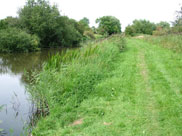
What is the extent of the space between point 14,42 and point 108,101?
973 inches

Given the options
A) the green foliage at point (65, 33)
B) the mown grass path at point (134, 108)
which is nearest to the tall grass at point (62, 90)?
the mown grass path at point (134, 108)

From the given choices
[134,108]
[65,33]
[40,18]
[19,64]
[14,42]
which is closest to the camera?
[134,108]

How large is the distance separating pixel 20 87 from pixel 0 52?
19.8 metres

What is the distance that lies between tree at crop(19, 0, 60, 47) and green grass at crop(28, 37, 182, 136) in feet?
90.0

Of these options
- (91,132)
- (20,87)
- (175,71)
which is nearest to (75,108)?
(91,132)

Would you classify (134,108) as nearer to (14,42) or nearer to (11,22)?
(14,42)

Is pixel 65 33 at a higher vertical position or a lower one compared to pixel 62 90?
higher

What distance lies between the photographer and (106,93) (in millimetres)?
5844

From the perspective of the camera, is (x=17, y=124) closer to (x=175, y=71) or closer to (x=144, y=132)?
(x=144, y=132)

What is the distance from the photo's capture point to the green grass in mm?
3957

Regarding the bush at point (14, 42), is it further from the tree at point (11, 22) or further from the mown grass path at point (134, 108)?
the mown grass path at point (134, 108)

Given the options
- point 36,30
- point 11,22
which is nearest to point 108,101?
point 36,30

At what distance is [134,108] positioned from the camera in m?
4.71

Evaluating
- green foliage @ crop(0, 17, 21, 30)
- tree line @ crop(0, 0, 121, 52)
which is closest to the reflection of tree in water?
tree line @ crop(0, 0, 121, 52)
